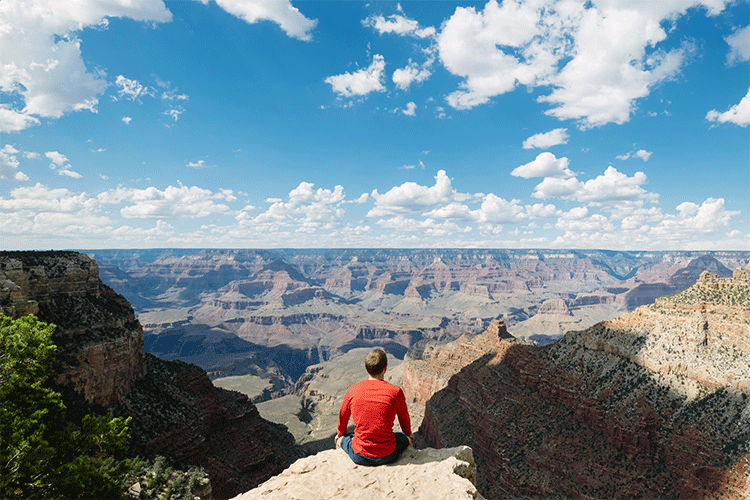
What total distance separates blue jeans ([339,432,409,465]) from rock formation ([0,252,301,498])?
33730 mm

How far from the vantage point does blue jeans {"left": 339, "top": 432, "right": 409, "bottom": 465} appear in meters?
11.0

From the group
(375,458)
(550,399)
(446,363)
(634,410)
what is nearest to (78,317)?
(375,458)

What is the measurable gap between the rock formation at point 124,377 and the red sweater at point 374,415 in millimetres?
34832

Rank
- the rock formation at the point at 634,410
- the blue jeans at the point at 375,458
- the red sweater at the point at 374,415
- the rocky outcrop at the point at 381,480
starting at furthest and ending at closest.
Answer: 1. the rock formation at the point at 634,410
2. the blue jeans at the point at 375,458
3. the red sweater at the point at 374,415
4. the rocky outcrop at the point at 381,480

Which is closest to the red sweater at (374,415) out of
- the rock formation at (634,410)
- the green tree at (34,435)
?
the green tree at (34,435)

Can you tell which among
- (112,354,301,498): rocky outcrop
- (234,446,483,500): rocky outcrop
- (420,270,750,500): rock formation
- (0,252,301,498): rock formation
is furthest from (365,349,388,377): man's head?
(420,270,750,500): rock formation

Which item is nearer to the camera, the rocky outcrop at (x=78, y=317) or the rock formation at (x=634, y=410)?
the rocky outcrop at (x=78, y=317)

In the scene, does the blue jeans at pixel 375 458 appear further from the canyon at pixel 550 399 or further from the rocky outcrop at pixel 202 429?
the rocky outcrop at pixel 202 429

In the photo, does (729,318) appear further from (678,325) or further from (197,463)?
(197,463)

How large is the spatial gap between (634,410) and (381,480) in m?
48.9

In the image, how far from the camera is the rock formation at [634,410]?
38156 mm

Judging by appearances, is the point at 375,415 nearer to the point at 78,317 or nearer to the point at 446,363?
the point at 78,317

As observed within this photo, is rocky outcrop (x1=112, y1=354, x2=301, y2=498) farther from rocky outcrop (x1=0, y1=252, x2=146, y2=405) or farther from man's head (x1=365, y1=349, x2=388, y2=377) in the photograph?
man's head (x1=365, y1=349, x2=388, y2=377)

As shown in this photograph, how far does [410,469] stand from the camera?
10750 millimetres
